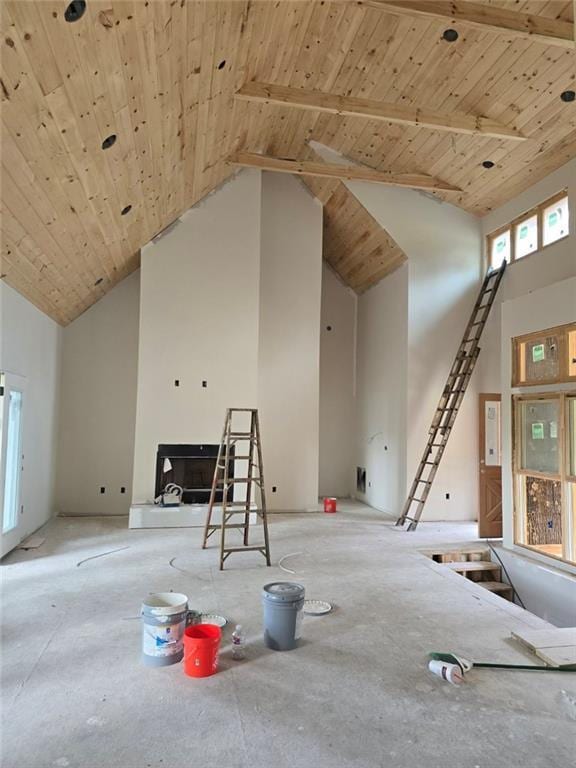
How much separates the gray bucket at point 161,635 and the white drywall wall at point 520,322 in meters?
3.86

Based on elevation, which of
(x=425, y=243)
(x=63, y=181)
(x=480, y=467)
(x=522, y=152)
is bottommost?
(x=480, y=467)

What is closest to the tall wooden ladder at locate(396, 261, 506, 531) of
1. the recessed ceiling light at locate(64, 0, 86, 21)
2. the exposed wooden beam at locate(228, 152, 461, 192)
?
the exposed wooden beam at locate(228, 152, 461, 192)

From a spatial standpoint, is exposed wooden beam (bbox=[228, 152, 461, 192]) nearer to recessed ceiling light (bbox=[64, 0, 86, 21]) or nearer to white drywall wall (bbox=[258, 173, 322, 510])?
white drywall wall (bbox=[258, 173, 322, 510])

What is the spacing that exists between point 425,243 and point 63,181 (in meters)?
5.44

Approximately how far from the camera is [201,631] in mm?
3090

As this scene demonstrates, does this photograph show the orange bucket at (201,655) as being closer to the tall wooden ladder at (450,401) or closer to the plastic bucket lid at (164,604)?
the plastic bucket lid at (164,604)

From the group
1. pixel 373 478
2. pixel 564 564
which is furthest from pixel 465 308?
pixel 564 564

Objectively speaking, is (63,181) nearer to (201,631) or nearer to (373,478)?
(201,631)

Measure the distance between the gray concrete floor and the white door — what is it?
26.1 inches

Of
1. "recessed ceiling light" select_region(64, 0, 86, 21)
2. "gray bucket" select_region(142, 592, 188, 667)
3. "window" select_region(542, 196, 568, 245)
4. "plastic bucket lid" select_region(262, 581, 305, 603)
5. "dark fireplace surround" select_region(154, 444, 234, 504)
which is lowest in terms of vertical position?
"gray bucket" select_region(142, 592, 188, 667)

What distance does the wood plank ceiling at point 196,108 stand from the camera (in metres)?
3.03

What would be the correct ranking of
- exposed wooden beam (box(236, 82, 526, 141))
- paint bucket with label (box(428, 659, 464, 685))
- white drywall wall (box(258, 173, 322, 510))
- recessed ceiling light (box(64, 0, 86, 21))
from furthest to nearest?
white drywall wall (box(258, 173, 322, 510)) < exposed wooden beam (box(236, 82, 526, 141)) < paint bucket with label (box(428, 659, 464, 685)) < recessed ceiling light (box(64, 0, 86, 21))

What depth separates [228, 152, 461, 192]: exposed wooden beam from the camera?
700cm

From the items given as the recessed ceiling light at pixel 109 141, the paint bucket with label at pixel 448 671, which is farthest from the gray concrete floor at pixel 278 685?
the recessed ceiling light at pixel 109 141
